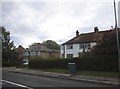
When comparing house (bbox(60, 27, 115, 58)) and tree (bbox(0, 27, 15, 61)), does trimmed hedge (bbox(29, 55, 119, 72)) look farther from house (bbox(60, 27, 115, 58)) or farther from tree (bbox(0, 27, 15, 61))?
tree (bbox(0, 27, 15, 61))

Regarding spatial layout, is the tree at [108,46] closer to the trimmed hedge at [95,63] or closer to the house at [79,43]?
the trimmed hedge at [95,63]

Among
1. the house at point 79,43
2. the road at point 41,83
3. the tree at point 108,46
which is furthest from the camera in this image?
the house at point 79,43

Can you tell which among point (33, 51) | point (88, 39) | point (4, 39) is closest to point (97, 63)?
point (88, 39)

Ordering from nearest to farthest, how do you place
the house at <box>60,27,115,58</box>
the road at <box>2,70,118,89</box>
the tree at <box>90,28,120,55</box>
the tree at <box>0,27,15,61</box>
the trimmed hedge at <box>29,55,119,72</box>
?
1. the road at <box>2,70,118,89</box>
2. the trimmed hedge at <box>29,55,119,72</box>
3. the tree at <box>90,28,120,55</box>
4. the house at <box>60,27,115,58</box>
5. the tree at <box>0,27,15,61</box>

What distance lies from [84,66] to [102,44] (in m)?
3.76

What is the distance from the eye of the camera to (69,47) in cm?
7119

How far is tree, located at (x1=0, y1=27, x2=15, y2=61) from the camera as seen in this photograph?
71.9m

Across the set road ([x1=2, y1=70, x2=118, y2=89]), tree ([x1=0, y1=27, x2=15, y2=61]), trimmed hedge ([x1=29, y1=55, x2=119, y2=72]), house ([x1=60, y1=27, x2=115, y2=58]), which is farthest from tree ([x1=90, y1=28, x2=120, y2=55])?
tree ([x1=0, y1=27, x2=15, y2=61])

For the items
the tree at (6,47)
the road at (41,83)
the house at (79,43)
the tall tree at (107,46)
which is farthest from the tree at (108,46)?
the tree at (6,47)

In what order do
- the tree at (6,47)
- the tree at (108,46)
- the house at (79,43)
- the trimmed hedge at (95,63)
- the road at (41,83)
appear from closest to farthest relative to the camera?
the road at (41,83) → the trimmed hedge at (95,63) → the tree at (108,46) → the house at (79,43) → the tree at (6,47)

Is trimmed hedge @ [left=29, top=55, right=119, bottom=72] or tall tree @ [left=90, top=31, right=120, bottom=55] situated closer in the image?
trimmed hedge @ [left=29, top=55, right=119, bottom=72]

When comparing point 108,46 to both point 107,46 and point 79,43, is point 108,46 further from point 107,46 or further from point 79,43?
point 79,43

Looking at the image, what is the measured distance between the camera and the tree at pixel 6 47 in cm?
7194

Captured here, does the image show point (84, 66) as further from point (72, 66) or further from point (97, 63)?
point (72, 66)
